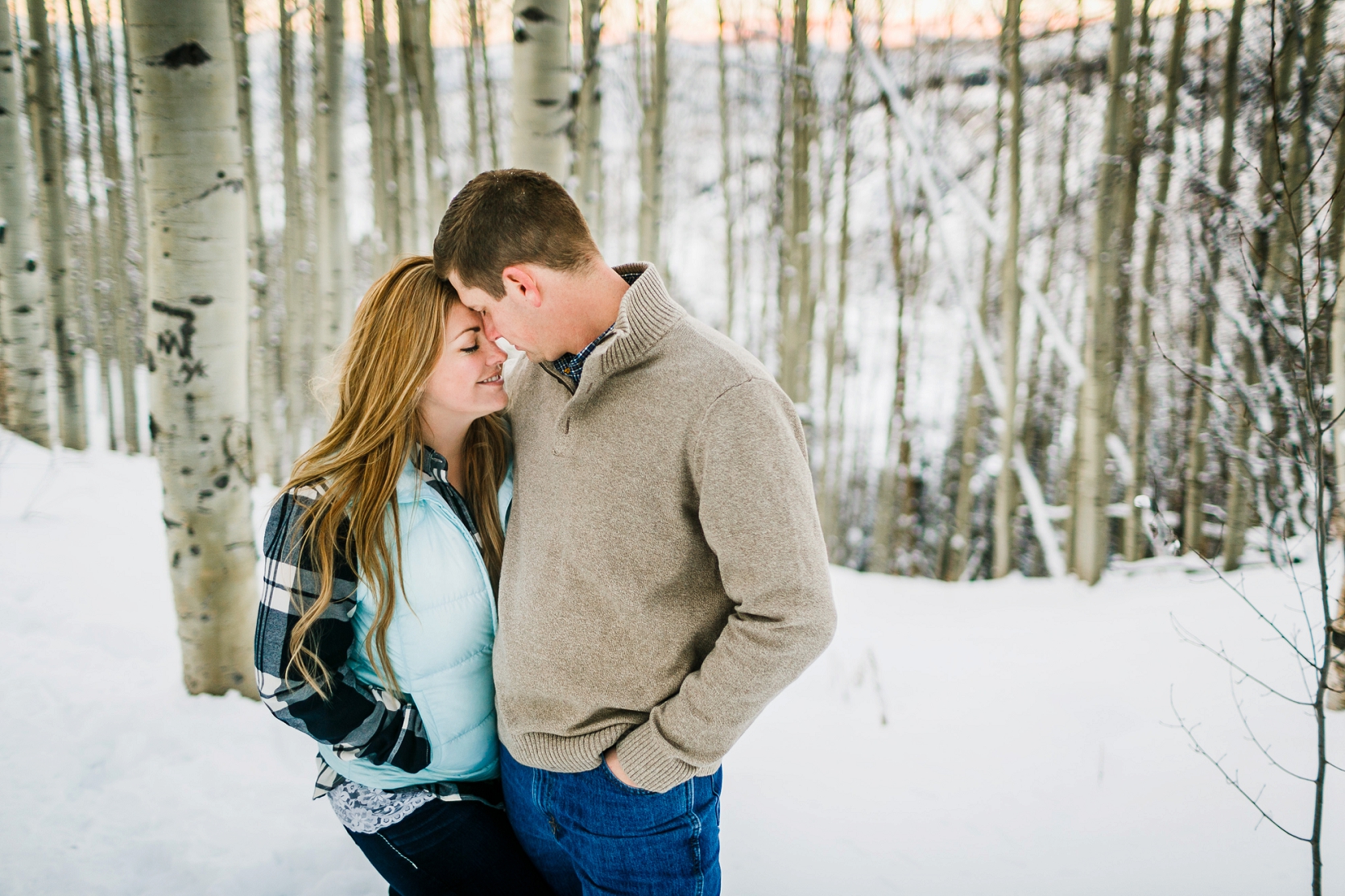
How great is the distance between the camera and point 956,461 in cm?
1356

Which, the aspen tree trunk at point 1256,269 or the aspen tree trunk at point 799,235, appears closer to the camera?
the aspen tree trunk at point 1256,269

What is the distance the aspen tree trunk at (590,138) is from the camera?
5605 millimetres

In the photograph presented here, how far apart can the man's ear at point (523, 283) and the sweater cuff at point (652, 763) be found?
0.94m

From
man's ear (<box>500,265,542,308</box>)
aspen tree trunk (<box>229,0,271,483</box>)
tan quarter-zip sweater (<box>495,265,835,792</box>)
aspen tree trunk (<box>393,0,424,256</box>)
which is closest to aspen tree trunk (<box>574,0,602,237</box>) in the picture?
aspen tree trunk (<box>393,0,424,256</box>)

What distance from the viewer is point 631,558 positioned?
1389 millimetres

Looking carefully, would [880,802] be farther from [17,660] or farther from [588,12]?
[588,12]

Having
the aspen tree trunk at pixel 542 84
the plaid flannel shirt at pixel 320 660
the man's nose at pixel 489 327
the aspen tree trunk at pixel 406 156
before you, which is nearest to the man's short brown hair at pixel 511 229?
the man's nose at pixel 489 327

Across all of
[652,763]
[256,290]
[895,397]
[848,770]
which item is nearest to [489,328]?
[652,763]

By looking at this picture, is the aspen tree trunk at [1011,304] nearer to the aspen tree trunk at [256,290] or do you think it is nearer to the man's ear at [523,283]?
the man's ear at [523,283]

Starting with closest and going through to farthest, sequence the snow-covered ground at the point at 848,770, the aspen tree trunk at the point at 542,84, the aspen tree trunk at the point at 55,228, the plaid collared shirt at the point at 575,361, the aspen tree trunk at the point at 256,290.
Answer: the plaid collared shirt at the point at 575,361, the snow-covered ground at the point at 848,770, the aspen tree trunk at the point at 542,84, the aspen tree trunk at the point at 256,290, the aspen tree trunk at the point at 55,228

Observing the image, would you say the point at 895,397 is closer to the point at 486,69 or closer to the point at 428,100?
the point at 486,69

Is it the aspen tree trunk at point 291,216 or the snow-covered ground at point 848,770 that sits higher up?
the aspen tree trunk at point 291,216

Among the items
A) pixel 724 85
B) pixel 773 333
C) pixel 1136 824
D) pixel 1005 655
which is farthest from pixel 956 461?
pixel 1136 824

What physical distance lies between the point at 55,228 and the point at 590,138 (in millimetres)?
6092
